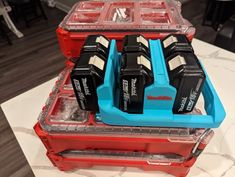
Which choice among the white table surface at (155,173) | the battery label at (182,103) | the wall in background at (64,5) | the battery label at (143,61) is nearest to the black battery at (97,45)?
the battery label at (143,61)

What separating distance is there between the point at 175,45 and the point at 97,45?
0.20m

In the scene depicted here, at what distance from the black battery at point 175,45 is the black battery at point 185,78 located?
20 mm

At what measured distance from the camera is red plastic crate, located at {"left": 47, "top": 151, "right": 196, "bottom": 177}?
0.57m

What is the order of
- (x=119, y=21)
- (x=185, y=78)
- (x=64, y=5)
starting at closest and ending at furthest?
1. (x=185, y=78)
2. (x=119, y=21)
3. (x=64, y=5)

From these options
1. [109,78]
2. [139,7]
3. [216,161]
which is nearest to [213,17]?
[139,7]

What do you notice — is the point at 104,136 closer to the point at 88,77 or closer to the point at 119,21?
the point at 88,77

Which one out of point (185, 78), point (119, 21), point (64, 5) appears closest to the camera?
point (185, 78)

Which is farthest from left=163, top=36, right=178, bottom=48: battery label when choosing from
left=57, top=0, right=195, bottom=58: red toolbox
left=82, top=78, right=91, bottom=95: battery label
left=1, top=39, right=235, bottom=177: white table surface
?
left=1, top=39, right=235, bottom=177: white table surface

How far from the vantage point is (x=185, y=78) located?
0.44 m

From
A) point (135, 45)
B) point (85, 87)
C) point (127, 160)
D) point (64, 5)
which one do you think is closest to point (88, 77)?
point (85, 87)

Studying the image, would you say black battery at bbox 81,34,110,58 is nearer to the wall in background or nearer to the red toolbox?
the red toolbox

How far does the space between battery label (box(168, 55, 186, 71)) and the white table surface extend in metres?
0.33

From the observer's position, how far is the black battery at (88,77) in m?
0.47

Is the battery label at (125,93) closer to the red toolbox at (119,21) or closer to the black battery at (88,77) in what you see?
the black battery at (88,77)
